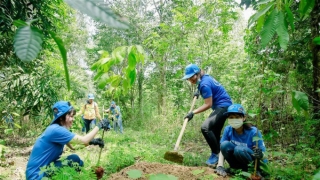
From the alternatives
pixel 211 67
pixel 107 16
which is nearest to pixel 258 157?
pixel 107 16

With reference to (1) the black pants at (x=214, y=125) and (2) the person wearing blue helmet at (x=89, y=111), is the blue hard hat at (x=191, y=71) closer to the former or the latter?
(1) the black pants at (x=214, y=125)

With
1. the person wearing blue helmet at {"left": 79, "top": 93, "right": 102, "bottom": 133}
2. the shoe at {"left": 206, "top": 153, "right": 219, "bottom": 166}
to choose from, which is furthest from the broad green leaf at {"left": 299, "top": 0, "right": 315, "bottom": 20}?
the person wearing blue helmet at {"left": 79, "top": 93, "right": 102, "bottom": 133}

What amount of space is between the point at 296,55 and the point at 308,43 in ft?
1.00

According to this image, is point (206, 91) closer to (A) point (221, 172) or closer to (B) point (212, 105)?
(B) point (212, 105)

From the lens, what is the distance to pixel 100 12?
0.30 m

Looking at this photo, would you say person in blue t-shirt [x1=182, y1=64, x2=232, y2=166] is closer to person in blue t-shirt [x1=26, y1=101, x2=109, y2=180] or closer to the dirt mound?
the dirt mound

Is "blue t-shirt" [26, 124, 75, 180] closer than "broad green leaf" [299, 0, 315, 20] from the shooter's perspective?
No

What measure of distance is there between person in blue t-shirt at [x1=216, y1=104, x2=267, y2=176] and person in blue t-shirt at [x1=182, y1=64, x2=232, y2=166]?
1.11 ft

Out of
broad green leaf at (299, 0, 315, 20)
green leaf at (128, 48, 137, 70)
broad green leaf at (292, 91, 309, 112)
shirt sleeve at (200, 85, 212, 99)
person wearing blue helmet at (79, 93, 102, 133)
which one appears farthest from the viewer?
person wearing blue helmet at (79, 93, 102, 133)

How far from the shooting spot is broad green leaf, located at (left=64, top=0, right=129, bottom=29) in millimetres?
294

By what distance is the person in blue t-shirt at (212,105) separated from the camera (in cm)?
382

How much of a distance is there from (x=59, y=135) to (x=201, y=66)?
5106 millimetres

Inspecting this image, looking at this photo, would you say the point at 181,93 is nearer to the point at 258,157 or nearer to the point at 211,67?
the point at 211,67

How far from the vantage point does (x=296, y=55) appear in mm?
4332
